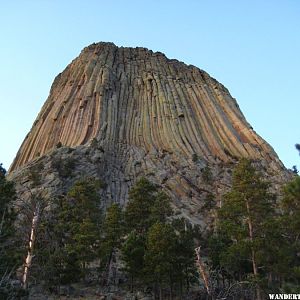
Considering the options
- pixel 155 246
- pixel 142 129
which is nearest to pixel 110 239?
pixel 155 246

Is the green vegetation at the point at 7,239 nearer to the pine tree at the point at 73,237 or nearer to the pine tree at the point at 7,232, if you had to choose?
the pine tree at the point at 7,232

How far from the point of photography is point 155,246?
110 feet

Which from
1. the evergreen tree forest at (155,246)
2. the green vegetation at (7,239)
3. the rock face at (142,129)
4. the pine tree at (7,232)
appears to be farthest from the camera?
the rock face at (142,129)

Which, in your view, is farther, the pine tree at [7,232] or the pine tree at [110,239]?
the pine tree at [110,239]

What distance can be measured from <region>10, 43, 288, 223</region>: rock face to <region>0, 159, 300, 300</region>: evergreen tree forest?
17.8 m

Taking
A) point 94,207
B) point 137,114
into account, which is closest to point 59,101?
point 137,114

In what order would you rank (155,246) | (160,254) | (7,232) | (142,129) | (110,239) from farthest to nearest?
(142,129)
(110,239)
(155,246)
(160,254)
(7,232)

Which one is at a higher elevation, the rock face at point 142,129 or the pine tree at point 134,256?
the rock face at point 142,129

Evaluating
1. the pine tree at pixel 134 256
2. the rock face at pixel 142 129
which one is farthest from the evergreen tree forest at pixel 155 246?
the rock face at pixel 142 129

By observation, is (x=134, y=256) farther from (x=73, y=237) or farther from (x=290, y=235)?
(x=290, y=235)

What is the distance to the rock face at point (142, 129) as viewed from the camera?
223 ft

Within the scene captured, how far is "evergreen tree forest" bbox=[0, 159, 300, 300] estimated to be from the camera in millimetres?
28297

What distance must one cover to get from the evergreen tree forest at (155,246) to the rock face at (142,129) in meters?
17.8

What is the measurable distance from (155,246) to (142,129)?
169ft
